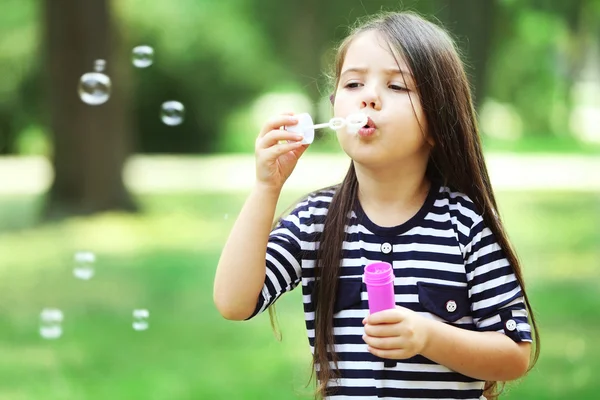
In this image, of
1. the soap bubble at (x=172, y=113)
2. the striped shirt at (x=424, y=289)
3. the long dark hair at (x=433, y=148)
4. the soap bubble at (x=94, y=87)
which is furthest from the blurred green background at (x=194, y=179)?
the soap bubble at (x=94, y=87)

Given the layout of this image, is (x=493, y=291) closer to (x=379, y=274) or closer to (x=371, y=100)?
(x=379, y=274)

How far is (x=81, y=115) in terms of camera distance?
9.88m

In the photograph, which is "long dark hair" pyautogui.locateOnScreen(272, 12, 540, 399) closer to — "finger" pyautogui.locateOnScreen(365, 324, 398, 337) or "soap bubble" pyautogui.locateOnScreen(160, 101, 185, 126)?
"finger" pyautogui.locateOnScreen(365, 324, 398, 337)

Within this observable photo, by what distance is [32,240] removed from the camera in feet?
30.2

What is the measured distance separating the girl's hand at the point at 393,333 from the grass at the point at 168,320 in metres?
0.62

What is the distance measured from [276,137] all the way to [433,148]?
1.05ft

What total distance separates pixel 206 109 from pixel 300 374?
609 inches

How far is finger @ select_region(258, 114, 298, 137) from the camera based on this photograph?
1.82 m

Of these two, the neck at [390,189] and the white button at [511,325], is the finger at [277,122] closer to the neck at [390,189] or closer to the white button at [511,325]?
the neck at [390,189]

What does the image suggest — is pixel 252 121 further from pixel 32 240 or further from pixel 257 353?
pixel 257 353

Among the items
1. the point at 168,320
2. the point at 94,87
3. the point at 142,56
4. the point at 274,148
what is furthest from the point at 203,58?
the point at 274,148

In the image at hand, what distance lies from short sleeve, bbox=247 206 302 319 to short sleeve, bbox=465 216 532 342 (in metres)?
0.31

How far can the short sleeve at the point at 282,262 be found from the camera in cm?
188

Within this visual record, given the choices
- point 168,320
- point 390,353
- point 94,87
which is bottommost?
point 168,320
